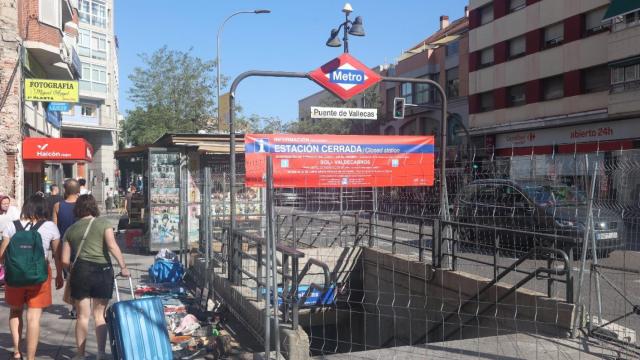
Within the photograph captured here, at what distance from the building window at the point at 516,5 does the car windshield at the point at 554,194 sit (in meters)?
22.9

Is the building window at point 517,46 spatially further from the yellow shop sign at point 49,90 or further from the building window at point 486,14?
the yellow shop sign at point 49,90

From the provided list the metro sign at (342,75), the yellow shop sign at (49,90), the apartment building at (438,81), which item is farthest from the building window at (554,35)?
the yellow shop sign at (49,90)

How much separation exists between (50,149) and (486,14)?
25.9m

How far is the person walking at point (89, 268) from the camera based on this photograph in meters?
5.14

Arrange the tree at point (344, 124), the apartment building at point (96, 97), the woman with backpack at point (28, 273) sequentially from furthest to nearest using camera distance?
1. the apartment building at point (96, 97)
2. the tree at point (344, 124)
3. the woman with backpack at point (28, 273)

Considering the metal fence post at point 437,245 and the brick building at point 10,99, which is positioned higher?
the brick building at point 10,99

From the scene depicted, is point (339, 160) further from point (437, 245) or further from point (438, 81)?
point (438, 81)

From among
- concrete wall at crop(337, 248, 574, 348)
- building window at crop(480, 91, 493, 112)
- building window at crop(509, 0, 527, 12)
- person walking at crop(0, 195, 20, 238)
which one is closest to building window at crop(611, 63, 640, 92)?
building window at crop(509, 0, 527, 12)

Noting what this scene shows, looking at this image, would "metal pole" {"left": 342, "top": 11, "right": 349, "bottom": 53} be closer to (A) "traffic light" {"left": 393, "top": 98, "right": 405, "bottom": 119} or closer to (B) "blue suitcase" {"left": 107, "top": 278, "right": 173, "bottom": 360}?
(A) "traffic light" {"left": 393, "top": 98, "right": 405, "bottom": 119}

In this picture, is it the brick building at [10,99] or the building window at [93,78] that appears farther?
the building window at [93,78]

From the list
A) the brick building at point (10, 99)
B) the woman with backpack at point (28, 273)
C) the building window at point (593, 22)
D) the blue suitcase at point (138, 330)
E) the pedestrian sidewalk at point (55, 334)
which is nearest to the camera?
the blue suitcase at point (138, 330)

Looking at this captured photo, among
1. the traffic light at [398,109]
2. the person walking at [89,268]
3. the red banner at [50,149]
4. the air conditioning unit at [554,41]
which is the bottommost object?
the person walking at [89,268]

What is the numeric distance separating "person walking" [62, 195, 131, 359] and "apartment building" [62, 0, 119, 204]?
3886 centimetres

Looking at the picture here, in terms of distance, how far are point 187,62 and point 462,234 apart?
85.3 feet
